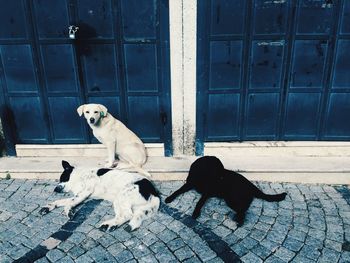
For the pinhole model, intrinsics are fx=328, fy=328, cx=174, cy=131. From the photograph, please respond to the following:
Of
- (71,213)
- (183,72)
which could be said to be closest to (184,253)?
(71,213)

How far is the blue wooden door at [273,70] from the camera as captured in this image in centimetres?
542

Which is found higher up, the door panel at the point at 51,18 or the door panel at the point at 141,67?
the door panel at the point at 51,18

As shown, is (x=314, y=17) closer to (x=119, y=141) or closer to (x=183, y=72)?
(x=183, y=72)

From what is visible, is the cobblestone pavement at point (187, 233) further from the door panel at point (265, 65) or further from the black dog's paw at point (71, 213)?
the door panel at point (265, 65)

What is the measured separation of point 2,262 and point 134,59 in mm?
3669

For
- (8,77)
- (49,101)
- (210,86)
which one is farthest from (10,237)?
(210,86)

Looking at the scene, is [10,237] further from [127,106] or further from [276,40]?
[276,40]

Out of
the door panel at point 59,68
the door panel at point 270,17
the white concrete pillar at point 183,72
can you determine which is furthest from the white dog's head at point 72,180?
the door panel at point 270,17

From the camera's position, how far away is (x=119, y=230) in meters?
4.57

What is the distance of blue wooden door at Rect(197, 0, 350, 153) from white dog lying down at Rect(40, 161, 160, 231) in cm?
184

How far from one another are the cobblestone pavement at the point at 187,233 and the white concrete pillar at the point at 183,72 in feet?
4.03

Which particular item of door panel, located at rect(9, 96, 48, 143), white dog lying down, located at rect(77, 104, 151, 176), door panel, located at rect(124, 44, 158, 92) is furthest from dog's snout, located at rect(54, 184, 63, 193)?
door panel, located at rect(124, 44, 158, 92)

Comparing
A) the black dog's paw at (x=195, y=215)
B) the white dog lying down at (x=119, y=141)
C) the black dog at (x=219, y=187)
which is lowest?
the black dog's paw at (x=195, y=215)

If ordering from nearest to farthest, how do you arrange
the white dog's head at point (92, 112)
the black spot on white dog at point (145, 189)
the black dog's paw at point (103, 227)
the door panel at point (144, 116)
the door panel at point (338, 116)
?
the black dog's paw at point (103, 227), the black spot on white dog at point (145, 189), the white dog's head at point (92, 112), the door panel at point (338, 116), the door panel at point (144, 116)
